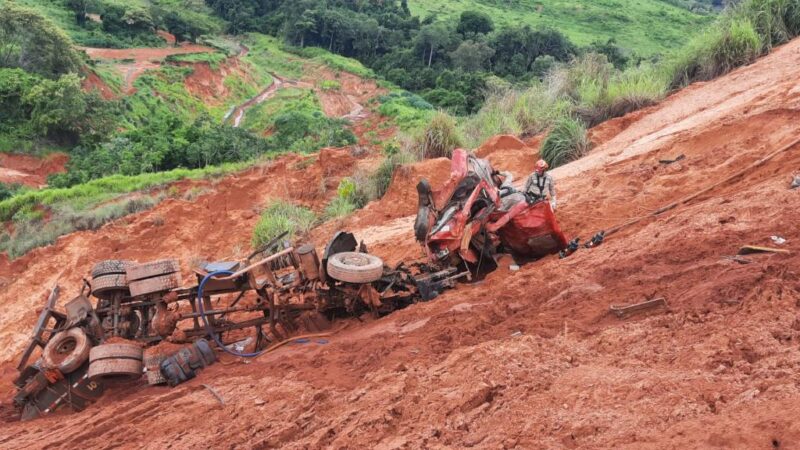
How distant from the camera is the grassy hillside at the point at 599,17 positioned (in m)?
60.9

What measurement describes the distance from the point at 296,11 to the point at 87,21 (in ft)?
67.0

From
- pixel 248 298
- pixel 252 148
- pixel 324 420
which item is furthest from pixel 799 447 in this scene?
pixel 252 148

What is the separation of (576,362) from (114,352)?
4.32m

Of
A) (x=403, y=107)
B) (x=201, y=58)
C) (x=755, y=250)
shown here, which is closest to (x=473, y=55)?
(x=403, y=107)

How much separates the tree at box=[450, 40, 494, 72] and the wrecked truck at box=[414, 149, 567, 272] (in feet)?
157

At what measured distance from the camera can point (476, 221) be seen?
7.36 m

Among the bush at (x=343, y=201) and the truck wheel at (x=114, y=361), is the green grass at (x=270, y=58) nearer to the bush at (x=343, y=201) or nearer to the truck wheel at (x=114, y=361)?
the bush at (x=343, y=201)

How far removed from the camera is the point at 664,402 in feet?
11.7

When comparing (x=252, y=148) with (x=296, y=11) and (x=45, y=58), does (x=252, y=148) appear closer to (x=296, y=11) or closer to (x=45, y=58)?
(x=45, y=58)

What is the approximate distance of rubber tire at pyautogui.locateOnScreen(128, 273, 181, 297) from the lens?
622 centimetres

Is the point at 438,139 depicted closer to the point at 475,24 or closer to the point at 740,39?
the point at 740,39

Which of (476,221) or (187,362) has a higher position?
(476,221)

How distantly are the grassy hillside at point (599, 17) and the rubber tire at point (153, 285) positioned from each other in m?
57.1

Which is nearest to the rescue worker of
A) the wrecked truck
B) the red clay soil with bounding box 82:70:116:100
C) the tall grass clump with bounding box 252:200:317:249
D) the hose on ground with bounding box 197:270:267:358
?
the wrecked truck
